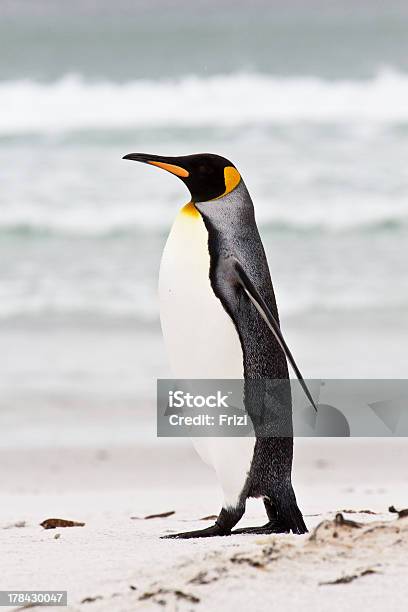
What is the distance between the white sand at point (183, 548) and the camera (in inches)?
77.1

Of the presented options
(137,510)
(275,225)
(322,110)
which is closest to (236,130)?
(322,110)

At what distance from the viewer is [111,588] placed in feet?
6.85

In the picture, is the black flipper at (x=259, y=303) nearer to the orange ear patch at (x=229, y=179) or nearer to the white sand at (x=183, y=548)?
the orange ear patch at (x=229, y=179)

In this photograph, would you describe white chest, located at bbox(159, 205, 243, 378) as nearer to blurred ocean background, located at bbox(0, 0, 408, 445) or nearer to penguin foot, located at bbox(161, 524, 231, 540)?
penguin foot, located at bbox(161, 524, 231, 540)

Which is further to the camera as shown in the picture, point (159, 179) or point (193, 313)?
point (159, 179)

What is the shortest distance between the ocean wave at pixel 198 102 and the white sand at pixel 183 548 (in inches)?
332

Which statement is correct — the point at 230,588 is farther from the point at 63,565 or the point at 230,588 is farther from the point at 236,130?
the point at 236,130

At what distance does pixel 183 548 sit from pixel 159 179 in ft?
29.4

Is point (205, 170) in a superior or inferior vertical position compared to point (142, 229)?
inferior

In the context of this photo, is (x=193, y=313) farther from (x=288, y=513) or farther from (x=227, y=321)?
(x=288, y=513)

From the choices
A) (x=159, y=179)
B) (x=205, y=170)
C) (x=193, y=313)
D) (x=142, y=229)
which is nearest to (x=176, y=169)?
(x=205, y=170)

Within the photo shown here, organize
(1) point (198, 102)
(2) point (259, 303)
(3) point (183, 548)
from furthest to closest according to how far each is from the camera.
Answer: (1) point (198, 102) < (2) point (259, 303) < (3) point (183, 548)

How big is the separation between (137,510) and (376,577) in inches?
71.4

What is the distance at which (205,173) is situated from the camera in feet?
9.40
